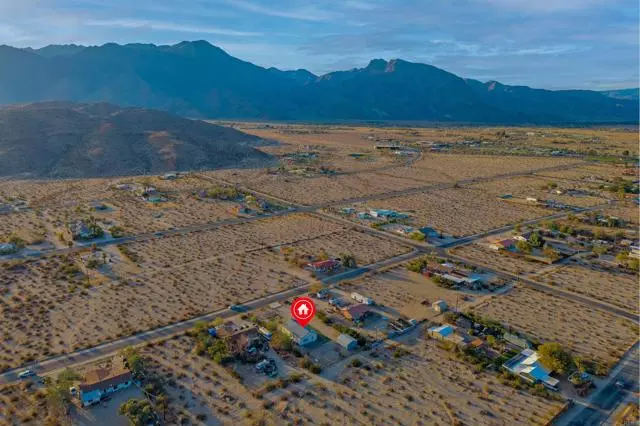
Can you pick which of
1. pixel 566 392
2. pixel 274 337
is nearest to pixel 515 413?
pixel 566 392

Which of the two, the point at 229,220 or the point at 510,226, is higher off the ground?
the point at 229,220

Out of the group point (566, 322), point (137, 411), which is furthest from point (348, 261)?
point (137, 411)

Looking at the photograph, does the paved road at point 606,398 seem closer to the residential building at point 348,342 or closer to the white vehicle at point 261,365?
the residential building at point 348,342

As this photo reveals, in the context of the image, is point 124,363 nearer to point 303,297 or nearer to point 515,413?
point 303,297

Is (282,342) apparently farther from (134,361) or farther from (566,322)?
(566,322)

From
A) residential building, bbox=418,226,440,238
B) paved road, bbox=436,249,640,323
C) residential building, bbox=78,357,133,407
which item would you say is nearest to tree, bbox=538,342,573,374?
paved road, bbox=436,249,640,323

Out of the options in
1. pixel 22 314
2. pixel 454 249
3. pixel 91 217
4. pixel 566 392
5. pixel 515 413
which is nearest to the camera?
pixel 515 413

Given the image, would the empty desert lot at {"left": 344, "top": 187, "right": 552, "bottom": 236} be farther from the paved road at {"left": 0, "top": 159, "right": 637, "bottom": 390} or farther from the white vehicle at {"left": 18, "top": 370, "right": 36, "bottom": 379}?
the white vehicle at {"left": 18, "top": 370, "right": 36, "bottom": 379}

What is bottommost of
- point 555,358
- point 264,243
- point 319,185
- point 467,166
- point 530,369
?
point 530,369
